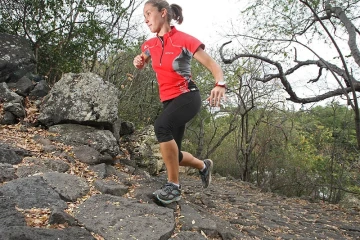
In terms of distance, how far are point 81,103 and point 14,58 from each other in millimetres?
2099

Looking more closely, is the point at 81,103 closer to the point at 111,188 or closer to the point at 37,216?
the point at 111,188

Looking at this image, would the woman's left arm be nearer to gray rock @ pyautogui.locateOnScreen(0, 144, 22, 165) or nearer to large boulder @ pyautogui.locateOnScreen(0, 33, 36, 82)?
gray rock @ pyautogui.locateOnScreen(0, 144, 22, 165)

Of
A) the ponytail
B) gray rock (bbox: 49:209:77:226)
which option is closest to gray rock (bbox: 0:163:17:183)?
gray rock (bbox: 49:209:77:226)

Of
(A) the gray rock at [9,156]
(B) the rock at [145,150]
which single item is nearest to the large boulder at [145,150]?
(B) the rock at [145,150]

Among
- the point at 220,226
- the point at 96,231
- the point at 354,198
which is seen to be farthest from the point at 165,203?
the point at 354,198

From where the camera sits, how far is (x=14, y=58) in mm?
6020

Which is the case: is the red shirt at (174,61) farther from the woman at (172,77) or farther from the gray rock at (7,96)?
the gray rock at (7,96)

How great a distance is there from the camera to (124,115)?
9.94 m

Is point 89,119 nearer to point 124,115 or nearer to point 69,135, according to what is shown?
point 69,135

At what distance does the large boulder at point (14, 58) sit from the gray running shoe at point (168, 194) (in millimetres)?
4156

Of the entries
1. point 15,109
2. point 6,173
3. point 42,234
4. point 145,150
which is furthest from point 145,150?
point 42,234

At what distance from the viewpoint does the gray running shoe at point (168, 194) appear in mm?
3174

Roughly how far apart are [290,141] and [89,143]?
9978mm

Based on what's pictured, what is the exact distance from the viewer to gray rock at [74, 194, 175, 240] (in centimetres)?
244
